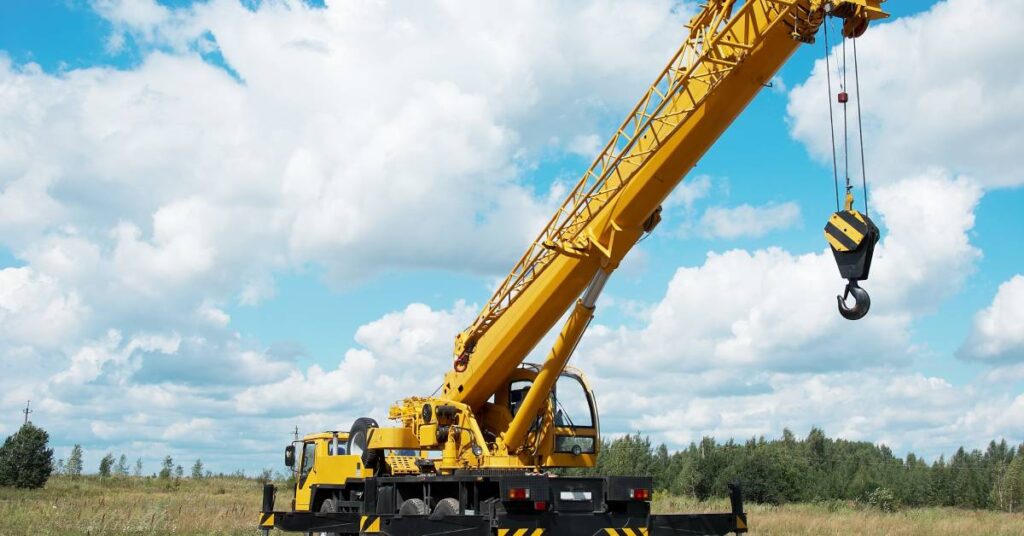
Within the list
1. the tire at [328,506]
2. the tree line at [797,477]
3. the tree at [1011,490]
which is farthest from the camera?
the tree at [1011,490]

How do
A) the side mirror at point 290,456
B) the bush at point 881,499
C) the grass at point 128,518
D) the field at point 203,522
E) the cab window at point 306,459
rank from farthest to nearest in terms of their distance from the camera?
1. the bush at point 881,499
2. the field at point 203,522
3. the grass at point 128,518
4. the side mirror at point 290,456
5. the cab window at point 306,459

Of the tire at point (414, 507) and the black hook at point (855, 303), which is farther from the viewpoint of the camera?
the tire at point (414, 507)

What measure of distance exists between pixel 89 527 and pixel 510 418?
12674 millimetres

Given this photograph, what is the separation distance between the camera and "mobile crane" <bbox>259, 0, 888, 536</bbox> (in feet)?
41.3

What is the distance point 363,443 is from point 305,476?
2.74m

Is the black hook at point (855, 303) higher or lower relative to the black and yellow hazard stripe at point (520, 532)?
higher

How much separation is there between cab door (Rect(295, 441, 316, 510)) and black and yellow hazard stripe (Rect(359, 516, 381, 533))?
5.73 metres

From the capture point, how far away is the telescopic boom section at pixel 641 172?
12.5 m

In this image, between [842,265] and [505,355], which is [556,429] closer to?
[505,355]

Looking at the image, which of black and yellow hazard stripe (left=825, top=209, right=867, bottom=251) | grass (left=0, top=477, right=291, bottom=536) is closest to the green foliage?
grass (left=0, top=477, right=291, bottom=536)

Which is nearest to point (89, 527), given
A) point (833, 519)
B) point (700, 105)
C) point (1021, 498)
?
point (700, 105)

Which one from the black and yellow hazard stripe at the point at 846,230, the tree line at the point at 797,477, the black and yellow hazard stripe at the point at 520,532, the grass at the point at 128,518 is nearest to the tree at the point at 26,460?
the grass at the point at 128,518

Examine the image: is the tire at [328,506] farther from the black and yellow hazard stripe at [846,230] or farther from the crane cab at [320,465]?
the black and yellow hazard stripe at [846,230]

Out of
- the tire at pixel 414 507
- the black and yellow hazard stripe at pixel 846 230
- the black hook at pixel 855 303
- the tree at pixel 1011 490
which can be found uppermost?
the black and yellow hazard stripe at pixel 846 230
